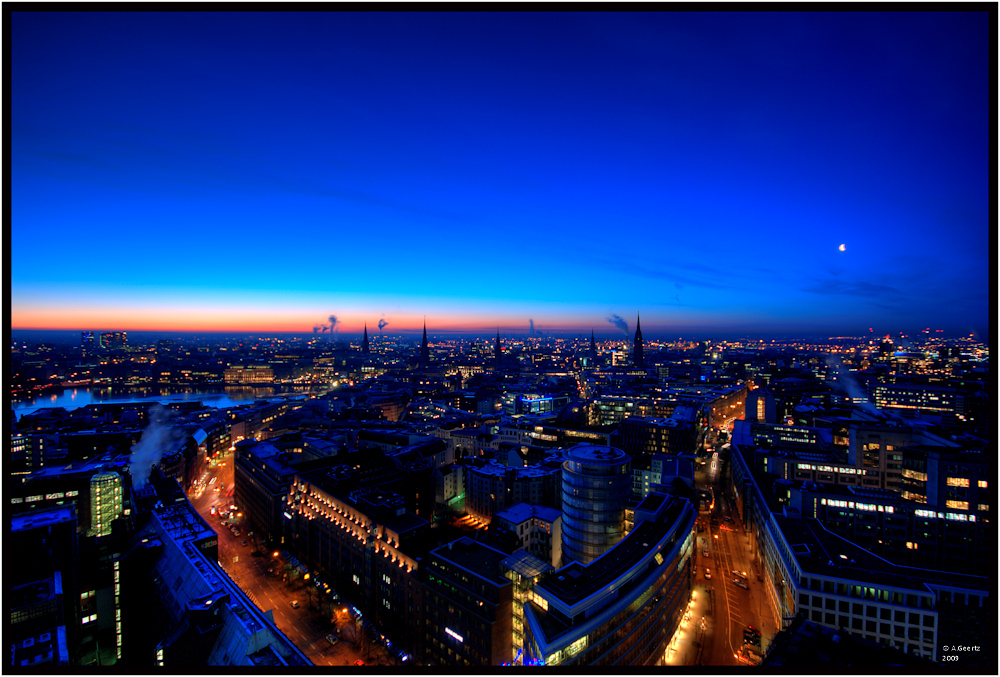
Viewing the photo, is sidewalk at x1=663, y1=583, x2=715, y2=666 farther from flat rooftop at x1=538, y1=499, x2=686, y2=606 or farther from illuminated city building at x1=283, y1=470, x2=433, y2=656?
illuminated city building at x1=283, y1=470, x2=433, y2=656

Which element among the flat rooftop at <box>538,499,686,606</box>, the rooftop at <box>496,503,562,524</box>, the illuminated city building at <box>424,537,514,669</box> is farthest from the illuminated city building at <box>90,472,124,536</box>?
the flat rooftop at <box>538,499,686,606</box>

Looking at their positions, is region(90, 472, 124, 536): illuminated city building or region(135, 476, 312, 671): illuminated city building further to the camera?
region(90, 472, 124, 536): illuminated city building

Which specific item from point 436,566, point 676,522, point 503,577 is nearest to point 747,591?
point 676,522

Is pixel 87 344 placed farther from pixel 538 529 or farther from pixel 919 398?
pixel 919 398

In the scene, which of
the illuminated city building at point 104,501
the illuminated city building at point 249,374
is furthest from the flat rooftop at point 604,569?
the illuminated city building at point 249,374

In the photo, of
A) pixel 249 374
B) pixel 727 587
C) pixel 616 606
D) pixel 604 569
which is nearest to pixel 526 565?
pixel 604 569

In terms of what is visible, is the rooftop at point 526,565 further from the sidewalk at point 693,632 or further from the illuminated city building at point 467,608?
the sidewalk at point 693,632

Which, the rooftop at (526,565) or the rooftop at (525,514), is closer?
the rooftop at (526,565)
